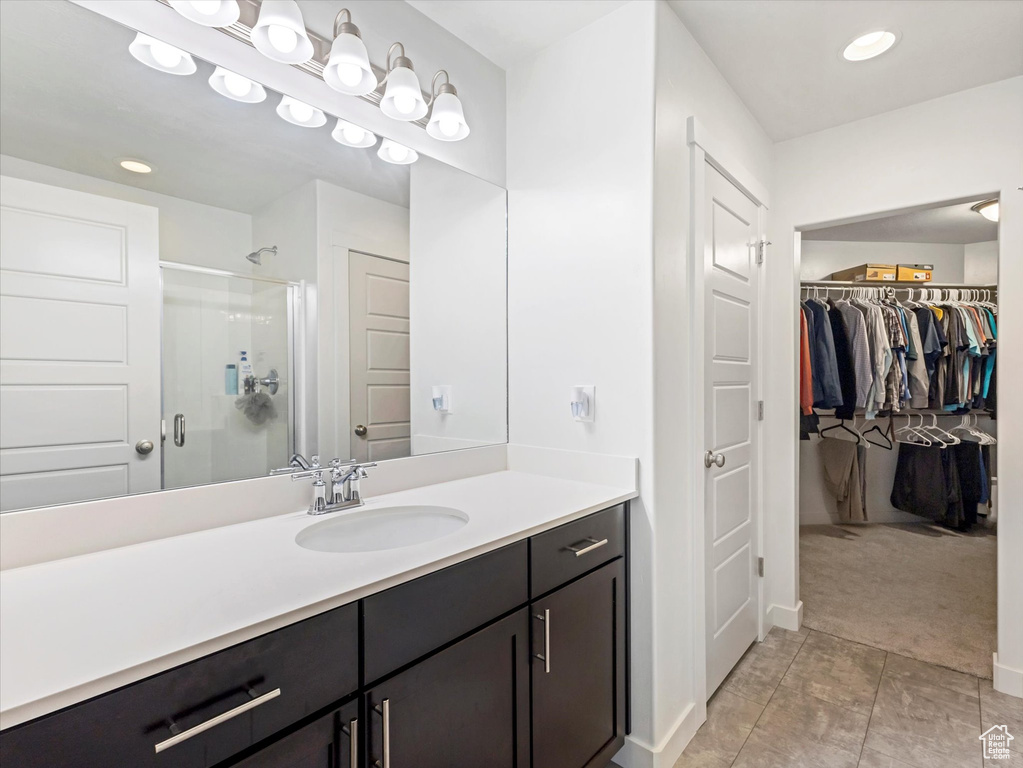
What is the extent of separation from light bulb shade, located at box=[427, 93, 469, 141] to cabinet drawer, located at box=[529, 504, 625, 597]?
127 centimetres

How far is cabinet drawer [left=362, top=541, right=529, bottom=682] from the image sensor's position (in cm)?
91

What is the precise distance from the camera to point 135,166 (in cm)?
116

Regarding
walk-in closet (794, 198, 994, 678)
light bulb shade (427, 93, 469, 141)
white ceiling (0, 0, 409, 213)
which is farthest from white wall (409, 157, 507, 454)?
walk-in closet (794, 198, 994, 678)

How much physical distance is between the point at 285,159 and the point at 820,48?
1877 millimetres

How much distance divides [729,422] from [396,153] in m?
1.60

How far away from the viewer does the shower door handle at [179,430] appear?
1.20 metres

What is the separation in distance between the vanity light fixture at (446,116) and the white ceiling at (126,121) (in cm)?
33

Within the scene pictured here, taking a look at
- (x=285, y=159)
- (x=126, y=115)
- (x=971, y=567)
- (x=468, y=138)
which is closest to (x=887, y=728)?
(x=971, y=567)

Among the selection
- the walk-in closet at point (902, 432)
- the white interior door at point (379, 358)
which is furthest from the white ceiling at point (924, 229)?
the white interior door at point (379, 358)

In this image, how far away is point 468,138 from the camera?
1.86 metres

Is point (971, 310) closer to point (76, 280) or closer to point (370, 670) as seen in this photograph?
point (370, 670)

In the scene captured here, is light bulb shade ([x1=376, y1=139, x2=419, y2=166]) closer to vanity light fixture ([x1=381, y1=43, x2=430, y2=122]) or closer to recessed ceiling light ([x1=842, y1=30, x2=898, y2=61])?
vanity light fixture ([x1=381, y1=43, x2=430, y2=122])

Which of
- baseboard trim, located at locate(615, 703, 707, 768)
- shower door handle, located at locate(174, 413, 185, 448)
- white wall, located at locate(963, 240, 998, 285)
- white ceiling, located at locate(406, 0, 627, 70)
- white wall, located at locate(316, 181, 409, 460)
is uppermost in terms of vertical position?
white ceiling, located at locate(406, 0, 627, 70)

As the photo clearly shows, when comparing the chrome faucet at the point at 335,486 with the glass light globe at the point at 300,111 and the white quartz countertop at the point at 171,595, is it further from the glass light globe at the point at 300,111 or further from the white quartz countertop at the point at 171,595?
the glass light globe at the point at 300,111
